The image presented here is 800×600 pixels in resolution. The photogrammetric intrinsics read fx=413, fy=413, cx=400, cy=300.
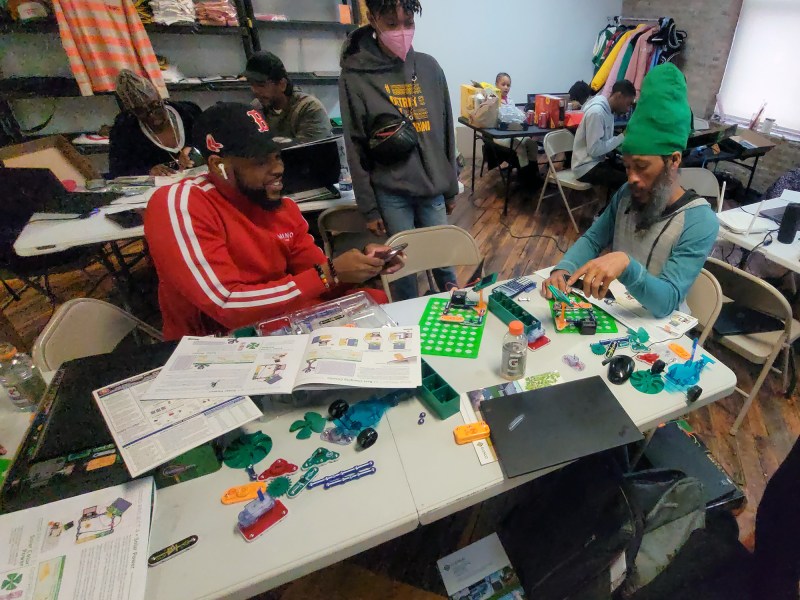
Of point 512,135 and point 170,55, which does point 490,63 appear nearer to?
point 512,135

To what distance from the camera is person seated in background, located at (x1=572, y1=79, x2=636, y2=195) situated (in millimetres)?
3249

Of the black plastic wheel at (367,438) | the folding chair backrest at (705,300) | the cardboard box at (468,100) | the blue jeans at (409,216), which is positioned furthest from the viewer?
the cardboard box at (468,100)

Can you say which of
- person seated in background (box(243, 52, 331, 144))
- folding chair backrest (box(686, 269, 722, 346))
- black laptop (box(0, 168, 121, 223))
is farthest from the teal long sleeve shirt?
black laptop (box(0, 168, 121, 223))

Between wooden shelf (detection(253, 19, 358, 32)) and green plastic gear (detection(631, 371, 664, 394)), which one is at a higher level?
wooden shelf (detection(253, 19, 358, 32))

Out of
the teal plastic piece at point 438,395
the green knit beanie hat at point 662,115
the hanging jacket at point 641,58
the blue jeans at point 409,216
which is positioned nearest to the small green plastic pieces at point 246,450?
the teal plastic piece at point 438,395

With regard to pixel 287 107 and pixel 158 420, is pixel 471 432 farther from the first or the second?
pixel 287 107

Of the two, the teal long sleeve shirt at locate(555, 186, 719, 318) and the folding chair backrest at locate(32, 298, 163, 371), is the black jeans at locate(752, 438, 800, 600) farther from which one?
the folding chair backrest at locate(32, 298, 163, 371)

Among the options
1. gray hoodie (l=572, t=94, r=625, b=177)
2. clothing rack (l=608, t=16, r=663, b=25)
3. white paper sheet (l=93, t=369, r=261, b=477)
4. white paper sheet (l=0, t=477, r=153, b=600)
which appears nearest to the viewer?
white paper sheet (l=0, t=477, r=153, b=600)

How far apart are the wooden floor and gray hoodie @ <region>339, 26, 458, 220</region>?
1.13 meters

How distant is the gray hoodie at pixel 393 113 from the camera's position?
1841mm

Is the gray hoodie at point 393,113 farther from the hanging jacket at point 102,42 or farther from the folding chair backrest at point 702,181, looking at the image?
the hanging jacket at point 102,42

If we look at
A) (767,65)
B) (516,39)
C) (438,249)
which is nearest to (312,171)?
(438,249)

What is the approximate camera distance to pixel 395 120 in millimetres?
1845

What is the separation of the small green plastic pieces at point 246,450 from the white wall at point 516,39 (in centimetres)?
502
